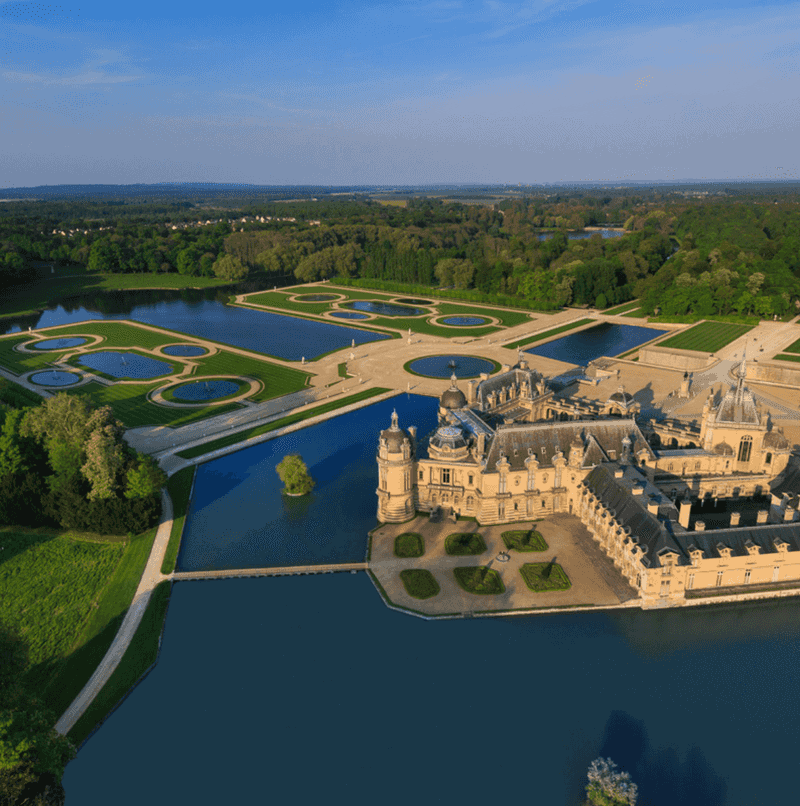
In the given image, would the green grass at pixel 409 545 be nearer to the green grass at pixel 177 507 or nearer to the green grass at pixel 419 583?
the green grass at pixel 419 583

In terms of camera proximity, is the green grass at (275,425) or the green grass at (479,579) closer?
the green grass at (479,579)

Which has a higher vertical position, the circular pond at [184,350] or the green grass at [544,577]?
the circular pond at [184,350]

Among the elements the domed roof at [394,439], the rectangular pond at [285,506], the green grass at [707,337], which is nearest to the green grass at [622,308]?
the green grass at [707,337]

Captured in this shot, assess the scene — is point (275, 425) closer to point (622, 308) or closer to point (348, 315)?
point (348, 315)

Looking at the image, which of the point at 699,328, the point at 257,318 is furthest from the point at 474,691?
the point at 257,318

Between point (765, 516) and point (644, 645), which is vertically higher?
point (765, 516)

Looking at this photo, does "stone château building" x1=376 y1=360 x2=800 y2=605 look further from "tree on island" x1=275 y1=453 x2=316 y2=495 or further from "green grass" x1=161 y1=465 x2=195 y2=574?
"green grass" x1=161 y1=465 x2=195 y2=574

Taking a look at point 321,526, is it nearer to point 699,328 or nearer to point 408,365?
point 408,365
